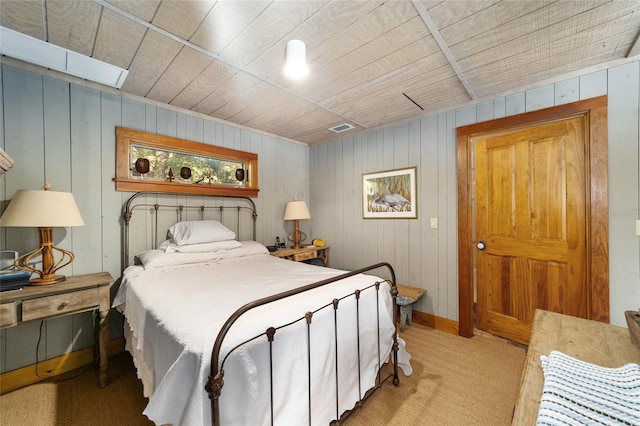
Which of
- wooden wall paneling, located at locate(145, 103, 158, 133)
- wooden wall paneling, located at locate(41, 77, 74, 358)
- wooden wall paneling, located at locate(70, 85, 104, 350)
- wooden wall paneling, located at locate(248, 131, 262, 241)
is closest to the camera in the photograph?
wooden wall paneling, located at locate(41, 77, 74, 358)

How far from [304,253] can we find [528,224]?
8.25 feet

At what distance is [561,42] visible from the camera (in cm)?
176

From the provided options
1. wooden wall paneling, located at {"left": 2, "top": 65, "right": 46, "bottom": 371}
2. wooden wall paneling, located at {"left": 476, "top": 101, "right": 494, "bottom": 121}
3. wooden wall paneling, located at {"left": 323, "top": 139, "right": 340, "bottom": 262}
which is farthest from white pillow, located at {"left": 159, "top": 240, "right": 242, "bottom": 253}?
wooden wall paneling, located at {"left": 476, "top": 101, "right": 494, "bottom": 121}

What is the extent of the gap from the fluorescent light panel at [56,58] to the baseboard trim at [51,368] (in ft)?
7.74

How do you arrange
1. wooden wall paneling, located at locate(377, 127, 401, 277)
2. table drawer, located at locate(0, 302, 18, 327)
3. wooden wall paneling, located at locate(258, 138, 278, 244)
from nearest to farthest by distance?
table drawer, located at locate(0, 302, 18, 327) < wooden wall paneling, located at locate(377, 127, 401, 277) < wooden wall paneling, located at locate(258, 138, 278, 244)

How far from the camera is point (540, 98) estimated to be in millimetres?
2305

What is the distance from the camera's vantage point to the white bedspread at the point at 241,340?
3.44ft

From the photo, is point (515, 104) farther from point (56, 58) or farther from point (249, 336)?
point (56, 58)

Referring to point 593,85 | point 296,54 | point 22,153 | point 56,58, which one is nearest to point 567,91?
point 593,85

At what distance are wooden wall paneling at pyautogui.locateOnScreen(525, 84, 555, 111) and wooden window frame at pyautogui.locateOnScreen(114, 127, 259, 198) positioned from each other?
3.08 metres

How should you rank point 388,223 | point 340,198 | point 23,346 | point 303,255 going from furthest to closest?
1. point 340,198
2. point 303,255
3. point 388,223
4. point 23,346

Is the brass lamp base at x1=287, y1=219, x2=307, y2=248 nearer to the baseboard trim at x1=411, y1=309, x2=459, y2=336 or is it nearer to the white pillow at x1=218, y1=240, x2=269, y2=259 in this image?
the white pillow at x1=218, y1=240, x2=269, y2=259

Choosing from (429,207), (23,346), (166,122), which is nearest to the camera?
(23,346)

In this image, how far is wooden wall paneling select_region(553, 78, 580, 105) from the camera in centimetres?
214
